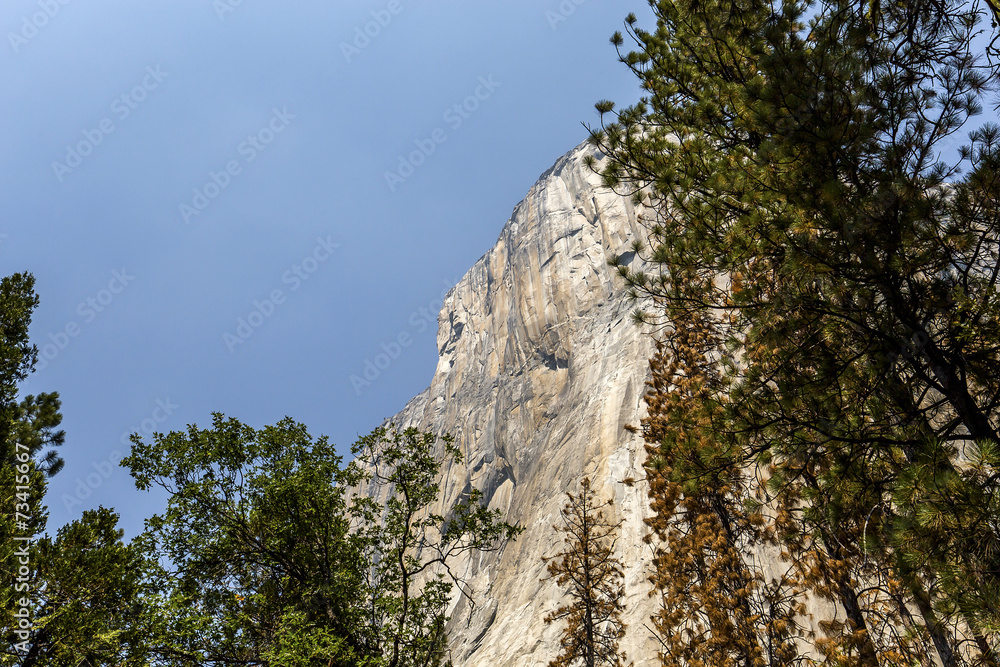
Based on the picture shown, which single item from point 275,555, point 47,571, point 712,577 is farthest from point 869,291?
point 47,571

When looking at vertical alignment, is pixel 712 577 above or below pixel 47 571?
above

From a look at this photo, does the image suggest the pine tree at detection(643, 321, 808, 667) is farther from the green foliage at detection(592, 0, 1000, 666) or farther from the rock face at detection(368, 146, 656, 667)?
the rock face at detection(368, 146, 656, 667)

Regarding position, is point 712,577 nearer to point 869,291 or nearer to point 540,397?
point 869,291

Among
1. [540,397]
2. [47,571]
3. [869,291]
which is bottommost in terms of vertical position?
[47,571]

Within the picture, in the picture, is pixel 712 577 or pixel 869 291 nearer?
pixel 869 291

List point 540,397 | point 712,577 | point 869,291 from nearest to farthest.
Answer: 1. point 869,291
2. point 712,577
3. point 540,397

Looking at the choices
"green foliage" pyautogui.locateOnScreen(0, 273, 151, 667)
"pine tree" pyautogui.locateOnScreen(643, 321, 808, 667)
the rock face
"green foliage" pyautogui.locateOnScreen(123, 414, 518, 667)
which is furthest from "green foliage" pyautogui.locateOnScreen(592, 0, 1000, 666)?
the rock face

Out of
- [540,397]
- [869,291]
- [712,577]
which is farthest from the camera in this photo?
[540,397]

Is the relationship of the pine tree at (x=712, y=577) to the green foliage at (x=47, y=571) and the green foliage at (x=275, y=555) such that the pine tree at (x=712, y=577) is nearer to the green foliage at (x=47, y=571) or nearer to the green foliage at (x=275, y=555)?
the green foliage at (x=275, y=555)

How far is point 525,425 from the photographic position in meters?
54.4

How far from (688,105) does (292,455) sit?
31.3 ft

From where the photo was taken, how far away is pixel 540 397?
179ft

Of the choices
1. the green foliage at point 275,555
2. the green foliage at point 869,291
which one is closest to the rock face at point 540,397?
the green foliage at point 275,555

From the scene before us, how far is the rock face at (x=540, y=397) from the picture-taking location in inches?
1247
